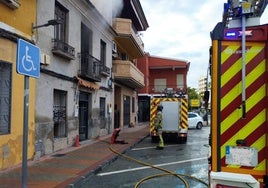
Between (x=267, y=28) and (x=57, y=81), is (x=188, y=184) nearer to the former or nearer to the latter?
(x=267, y=28)

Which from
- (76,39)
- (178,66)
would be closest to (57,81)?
(76,39)

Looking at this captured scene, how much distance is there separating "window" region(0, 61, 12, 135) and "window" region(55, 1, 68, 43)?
397 cm

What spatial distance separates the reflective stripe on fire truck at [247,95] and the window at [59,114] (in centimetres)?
977

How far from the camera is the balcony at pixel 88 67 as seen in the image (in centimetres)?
1521

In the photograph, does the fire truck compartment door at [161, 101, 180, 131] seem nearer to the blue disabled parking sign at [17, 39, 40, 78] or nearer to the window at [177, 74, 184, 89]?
the blue disabled parking sign at [17, 39, 40, 78]

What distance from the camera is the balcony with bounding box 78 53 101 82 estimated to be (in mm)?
15212

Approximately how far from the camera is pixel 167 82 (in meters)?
43.7

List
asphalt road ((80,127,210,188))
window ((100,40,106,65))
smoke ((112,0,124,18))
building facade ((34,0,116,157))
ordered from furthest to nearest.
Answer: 1. smoke ((112,0,124,18))
2. window ((100,40,106,65))
3. building facade ((34,0,116,157))
4. asphalt road ((80,127,210,188))

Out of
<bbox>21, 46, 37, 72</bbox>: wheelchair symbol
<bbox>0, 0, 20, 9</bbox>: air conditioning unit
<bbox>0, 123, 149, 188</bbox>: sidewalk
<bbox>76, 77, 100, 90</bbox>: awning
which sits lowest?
<bbox>0, 123, 149, 188</bbox>: sidewalk

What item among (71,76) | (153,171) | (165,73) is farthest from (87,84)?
(165,73)

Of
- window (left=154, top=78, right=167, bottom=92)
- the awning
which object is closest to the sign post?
the awning

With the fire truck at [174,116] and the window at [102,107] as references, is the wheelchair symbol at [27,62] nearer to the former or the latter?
the fire truck at [174,116]

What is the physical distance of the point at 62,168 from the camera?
9.48m

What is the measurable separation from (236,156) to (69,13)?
11615mm
